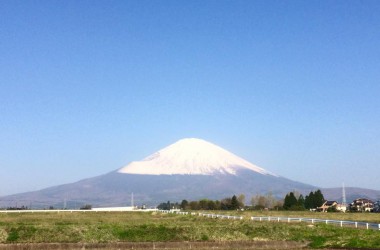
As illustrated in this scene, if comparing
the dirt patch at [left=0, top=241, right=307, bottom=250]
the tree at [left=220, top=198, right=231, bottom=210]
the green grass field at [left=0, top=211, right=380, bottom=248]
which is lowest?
the dirt patch at [left=0, top=241, right=307, bottom=250]

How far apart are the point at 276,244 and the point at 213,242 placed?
13.7 feet

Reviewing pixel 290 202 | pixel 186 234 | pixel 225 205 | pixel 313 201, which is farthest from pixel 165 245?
pixel 313 201

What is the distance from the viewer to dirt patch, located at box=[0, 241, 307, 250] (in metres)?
36.7

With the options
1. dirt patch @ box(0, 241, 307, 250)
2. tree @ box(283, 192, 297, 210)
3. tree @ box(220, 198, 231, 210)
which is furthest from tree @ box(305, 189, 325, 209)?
dirt patch @ box(0, 241, 307, 250)

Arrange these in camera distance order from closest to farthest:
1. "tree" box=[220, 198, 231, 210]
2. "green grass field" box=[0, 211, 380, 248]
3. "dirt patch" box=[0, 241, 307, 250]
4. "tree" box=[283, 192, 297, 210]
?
1. "dirt patch" box=[0, 241, 307, 250]
2. "green grass field" box=[0, 211, 380, 248]
3. "tree" box=[283, 192, 297, 210]
4. "tree" box=[220, 198, 231, 210]

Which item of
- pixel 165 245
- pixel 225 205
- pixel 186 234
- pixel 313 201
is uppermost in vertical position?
pixel 313 201

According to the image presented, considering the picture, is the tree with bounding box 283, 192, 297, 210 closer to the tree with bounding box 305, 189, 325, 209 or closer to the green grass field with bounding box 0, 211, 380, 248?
the tree with bounding box 305, 189, 325, 209

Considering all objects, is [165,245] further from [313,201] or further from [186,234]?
[313,201]

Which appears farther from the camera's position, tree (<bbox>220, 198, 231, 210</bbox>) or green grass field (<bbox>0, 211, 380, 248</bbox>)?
tree (<bbox>220, 198, 231, 210</bbox>)

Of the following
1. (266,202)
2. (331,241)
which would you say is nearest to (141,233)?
(331,241)

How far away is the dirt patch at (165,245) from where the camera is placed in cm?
3672

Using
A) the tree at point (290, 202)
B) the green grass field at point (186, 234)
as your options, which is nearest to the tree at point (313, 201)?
the tree at point (290, 202)

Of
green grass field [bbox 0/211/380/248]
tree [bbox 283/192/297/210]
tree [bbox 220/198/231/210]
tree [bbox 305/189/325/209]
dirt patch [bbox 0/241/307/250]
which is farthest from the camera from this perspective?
tree [bbox 220/198/231/210]

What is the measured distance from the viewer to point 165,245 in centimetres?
3803
